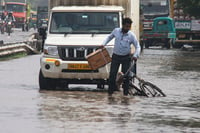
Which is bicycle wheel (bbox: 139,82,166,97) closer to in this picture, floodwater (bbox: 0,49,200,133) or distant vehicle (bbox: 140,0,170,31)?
floodwater (bbox: 0,49,200,133)

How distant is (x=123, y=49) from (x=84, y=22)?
2304 millimetres

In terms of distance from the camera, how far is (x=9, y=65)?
2969cm

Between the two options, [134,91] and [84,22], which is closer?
[134,91]

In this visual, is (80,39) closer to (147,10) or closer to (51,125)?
(51,125)

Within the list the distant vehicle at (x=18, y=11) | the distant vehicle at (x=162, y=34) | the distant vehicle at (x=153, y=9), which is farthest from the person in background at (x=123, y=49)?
the distant vehicle at (x=18, y=11)

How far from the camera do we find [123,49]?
18.2 meters

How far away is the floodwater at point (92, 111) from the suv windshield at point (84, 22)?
148cm

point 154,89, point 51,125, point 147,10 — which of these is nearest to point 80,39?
point 154,89

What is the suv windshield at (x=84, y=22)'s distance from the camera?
2005 cm

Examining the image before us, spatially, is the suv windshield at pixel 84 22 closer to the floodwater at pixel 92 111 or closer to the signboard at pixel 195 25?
the floodwater at pixel 92 111

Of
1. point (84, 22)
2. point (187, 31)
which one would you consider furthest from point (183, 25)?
point (84, 22)

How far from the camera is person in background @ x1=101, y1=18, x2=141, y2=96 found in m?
18.1

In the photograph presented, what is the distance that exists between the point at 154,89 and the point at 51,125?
6950 mm

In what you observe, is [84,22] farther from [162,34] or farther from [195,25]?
[195,25]
